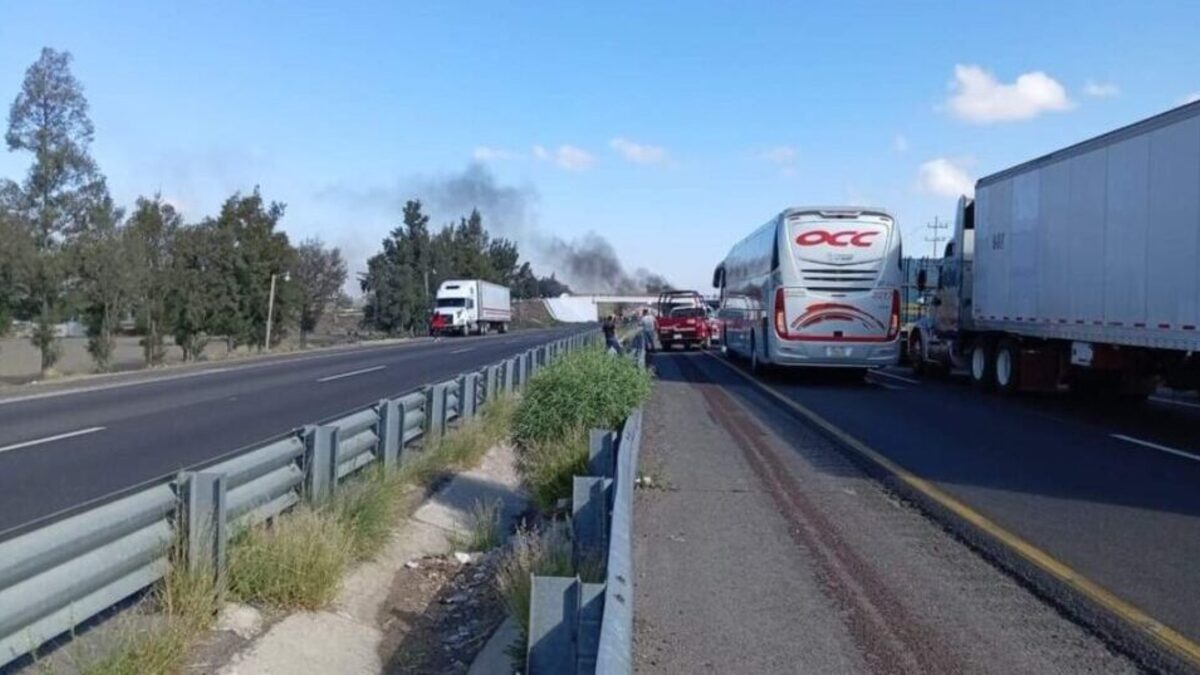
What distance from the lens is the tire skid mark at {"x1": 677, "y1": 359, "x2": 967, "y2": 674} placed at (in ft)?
18.9

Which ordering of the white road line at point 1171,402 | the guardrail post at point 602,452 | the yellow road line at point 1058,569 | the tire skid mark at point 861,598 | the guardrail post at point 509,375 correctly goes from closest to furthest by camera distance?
the tire skid mark at point 861,598 → the yellow road line at point 1058,569 → the guardrail post at point 602,452 → the guardrail post at point 509,375 → the white road line at point 1171,402

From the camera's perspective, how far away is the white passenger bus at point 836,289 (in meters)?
23.6

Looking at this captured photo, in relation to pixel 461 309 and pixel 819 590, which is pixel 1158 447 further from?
pixel 461 309

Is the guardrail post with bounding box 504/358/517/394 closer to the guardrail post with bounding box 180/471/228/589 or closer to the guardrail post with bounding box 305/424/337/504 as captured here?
the guardrail post with bounding box 305/424/337/504

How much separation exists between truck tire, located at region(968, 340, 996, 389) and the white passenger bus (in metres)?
2.02

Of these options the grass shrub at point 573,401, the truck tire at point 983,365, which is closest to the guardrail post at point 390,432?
the grass shrub at point 573,401

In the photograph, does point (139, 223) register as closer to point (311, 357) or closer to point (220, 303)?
point (220, 303)

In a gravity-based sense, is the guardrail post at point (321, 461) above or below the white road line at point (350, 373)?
above

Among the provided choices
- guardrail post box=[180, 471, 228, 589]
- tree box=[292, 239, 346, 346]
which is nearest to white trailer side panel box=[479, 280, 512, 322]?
tree box=[292, 239, 346, 346]

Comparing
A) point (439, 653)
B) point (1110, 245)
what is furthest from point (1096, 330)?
point (439, 653)

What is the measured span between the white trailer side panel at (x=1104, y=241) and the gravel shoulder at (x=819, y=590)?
23.4 feet

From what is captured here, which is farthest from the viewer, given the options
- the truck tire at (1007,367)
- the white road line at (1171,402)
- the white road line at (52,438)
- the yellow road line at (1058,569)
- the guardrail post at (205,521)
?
the truck tire at (1007,367)

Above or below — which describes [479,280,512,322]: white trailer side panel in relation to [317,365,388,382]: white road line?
above

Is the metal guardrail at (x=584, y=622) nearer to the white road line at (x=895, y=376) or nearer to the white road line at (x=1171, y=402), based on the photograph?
the white road line at (x=1171, y=402)
